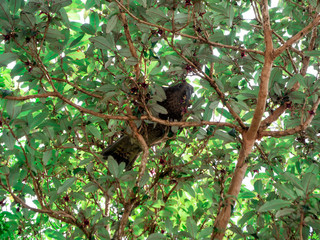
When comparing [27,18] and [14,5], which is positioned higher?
[14,5]

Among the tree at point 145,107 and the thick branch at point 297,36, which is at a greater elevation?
the thick branch at point 297,36

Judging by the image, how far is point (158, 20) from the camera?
1.72 metres

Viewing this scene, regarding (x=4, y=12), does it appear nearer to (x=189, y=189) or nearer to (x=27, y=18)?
(x=27, y=18)

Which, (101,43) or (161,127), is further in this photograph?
(161,127)

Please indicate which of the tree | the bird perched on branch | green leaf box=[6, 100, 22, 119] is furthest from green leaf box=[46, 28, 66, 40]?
the bird perched on branch

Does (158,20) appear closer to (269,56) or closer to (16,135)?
(269,56)

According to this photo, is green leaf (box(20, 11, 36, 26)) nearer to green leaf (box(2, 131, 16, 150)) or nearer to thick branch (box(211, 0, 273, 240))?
green leaf (box(2, 131, 16, 150))

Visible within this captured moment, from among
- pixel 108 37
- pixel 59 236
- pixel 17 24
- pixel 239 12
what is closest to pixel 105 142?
pixel 59 236

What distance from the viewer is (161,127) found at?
2139mm

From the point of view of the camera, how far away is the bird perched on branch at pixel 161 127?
212 cm

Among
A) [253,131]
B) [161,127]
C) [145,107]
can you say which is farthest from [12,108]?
[253,131]

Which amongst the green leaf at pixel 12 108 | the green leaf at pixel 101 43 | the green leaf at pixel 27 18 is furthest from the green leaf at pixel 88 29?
the green leaf at pixel 12 108

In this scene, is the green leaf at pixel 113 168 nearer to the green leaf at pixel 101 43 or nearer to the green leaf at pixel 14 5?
the green leaf at pixel 101 43

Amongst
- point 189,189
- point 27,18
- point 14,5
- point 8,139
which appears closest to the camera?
point 27,18
